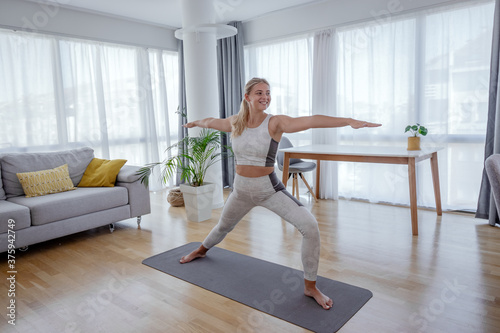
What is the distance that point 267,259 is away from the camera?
3.00m

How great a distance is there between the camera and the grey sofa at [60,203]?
3156 millimetres

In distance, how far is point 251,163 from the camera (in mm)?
2428

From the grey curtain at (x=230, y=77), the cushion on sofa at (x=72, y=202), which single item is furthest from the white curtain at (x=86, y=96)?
the cushion on sofa at (x=72, y=202)

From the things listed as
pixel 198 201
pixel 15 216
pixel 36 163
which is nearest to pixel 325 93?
pixel 198 201

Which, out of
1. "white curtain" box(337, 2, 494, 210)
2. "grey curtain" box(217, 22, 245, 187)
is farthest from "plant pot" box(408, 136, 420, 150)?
"grey curtain" box(217, 22, 245, 187)

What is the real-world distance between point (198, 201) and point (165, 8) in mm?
2636

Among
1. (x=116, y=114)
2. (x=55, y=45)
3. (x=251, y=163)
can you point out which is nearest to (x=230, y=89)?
(x=116, y=114)

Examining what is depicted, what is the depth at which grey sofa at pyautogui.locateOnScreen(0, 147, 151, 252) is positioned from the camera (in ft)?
10.4

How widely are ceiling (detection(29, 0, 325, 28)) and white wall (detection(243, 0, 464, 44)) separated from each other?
0.11 meters

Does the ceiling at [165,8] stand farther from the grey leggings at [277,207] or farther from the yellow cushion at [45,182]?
the grey leggings at [277,207]

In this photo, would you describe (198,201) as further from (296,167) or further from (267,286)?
(267,286)

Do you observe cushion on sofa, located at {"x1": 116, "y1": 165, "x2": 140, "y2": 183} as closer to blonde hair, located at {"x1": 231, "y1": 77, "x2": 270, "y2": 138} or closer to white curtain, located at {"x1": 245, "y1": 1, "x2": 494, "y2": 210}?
blonde hair, located at {"x1": 231, "y1": 77, "x2": 270, "y2": 138}

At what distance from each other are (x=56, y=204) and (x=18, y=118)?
1718mm

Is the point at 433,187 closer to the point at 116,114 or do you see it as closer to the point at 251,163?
the point at 251,163
